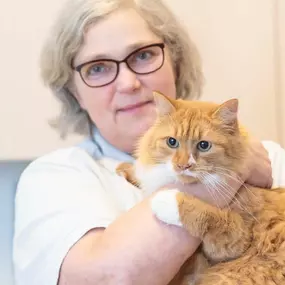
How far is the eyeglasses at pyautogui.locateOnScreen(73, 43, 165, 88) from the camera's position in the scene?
151cm

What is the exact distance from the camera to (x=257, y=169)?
49.1 inches

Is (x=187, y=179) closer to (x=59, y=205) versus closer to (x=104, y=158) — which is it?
(x=59, y=205)

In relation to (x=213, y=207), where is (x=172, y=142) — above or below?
above

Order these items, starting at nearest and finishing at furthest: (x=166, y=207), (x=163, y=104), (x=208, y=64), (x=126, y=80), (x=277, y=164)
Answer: (x=166, y=207) < (x=163, y=104) < (x=126, y=80) < (x=277, y=164) < (x=208, y=64)

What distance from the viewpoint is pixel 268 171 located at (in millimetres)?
1292

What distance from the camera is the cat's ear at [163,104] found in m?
1.19

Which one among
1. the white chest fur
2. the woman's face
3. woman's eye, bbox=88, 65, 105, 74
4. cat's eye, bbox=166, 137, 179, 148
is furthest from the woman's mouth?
cat's eye, bbox=166, 137, 179, 148

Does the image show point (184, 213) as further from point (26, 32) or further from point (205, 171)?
point (26, 32)

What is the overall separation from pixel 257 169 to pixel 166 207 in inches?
10.5

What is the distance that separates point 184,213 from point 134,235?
120 mm

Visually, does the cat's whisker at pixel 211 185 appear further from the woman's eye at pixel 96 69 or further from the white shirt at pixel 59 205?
the woman's eye at pixel 96 69

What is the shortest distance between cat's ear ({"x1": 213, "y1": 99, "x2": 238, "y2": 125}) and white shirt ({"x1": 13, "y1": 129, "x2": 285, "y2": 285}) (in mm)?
347

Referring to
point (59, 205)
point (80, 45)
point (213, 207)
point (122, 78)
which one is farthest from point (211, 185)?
point (80, 45)

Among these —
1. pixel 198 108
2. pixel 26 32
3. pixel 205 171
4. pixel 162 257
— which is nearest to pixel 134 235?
pixel 162 257
